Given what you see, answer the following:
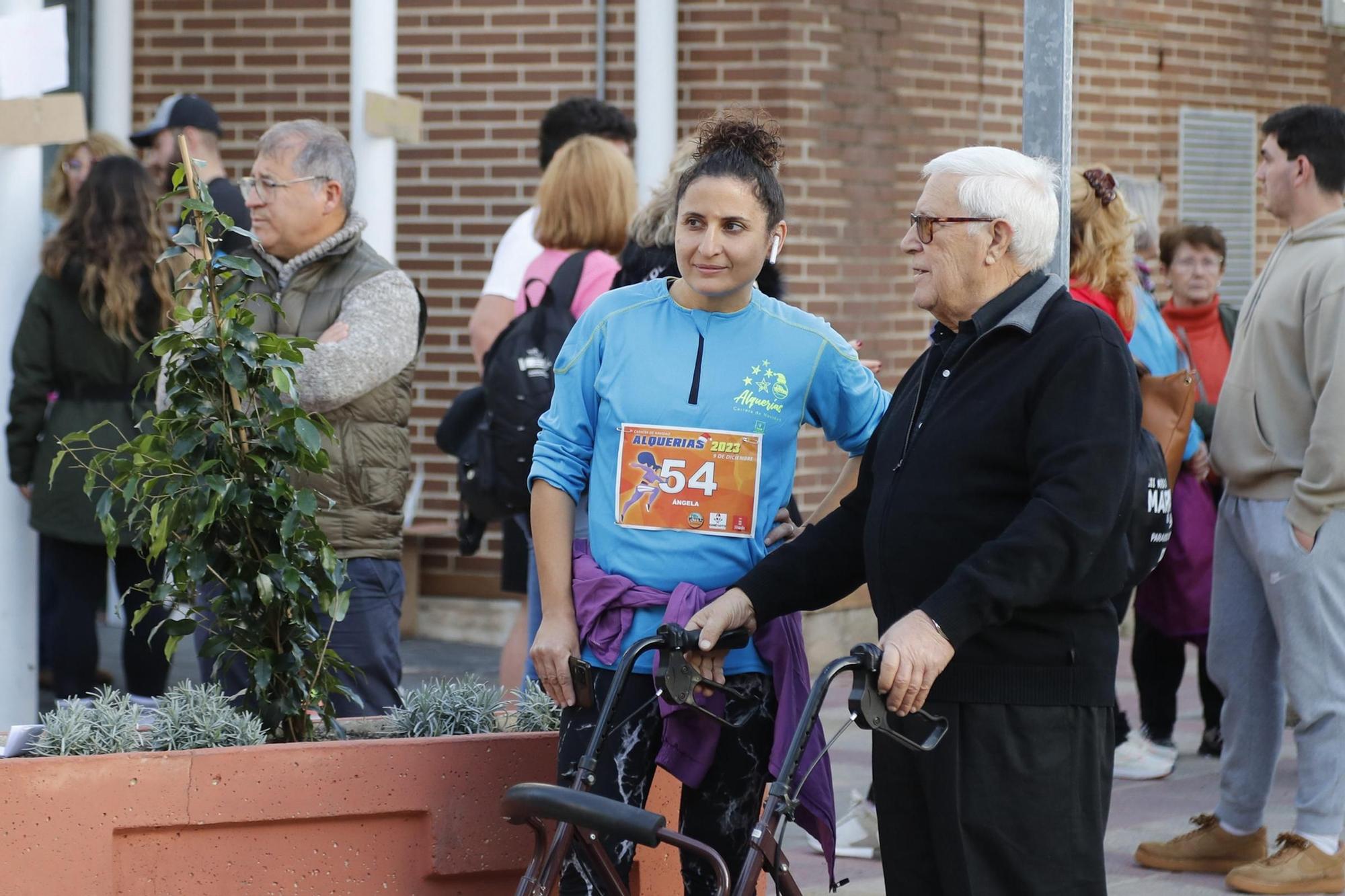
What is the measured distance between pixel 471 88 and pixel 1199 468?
403 centimetres

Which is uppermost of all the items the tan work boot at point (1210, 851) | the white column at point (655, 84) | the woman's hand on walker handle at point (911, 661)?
the white column at point (655, 84)

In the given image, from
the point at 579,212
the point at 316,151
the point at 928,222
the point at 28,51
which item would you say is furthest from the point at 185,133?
the point at 928,222

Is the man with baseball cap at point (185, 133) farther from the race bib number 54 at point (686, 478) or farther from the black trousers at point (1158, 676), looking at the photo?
the race bib number 54 at point (686, 478)

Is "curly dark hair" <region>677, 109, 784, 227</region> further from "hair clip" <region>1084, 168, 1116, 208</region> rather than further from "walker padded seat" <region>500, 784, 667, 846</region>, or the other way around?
"hair clip" <region>1084, 168, 1116, 208</region>

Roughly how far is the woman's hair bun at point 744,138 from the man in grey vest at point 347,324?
4.66 feet

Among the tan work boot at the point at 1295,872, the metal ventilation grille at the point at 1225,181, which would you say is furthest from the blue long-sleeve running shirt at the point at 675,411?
the metal ventilation grille at the point at 1225,181

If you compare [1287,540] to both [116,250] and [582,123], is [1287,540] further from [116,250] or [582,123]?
[116,250]

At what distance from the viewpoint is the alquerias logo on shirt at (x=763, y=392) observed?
377 cm

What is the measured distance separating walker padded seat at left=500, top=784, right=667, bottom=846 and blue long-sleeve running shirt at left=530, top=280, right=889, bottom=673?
66cm

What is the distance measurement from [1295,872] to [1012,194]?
2.76 metres

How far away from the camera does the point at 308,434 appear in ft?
14.0

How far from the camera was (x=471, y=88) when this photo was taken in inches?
358

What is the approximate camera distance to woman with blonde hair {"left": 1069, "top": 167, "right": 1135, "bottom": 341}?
600 centimetres

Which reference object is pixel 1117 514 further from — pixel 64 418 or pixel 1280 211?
pixel 64 418
